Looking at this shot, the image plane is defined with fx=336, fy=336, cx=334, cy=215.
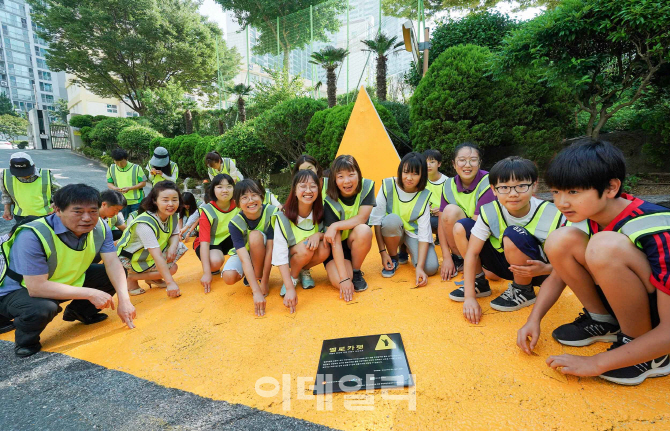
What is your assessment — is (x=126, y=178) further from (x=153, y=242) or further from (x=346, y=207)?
(x=346, y=207)

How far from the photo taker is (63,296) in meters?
2.14

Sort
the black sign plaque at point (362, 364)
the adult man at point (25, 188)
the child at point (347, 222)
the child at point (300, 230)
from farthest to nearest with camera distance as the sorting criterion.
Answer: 1. the adult man at point (25, 188)
2. the child at point (347, 222)
3. the child at point (300, 230)
4. the black sign plaque at point (362, 364)

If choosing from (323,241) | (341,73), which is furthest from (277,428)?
(341,73)

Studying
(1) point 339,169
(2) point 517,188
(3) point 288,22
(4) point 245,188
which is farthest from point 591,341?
(3) point 288,22

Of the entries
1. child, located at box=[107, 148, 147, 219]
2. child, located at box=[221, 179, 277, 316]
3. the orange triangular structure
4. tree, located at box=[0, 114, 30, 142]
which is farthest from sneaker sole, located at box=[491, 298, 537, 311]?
tree, located at box=[0, 114, 30, 142]

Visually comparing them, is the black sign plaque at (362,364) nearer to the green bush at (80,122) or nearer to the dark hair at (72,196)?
the dark hair at (72,196)

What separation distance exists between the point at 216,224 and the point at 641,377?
3.13 metres

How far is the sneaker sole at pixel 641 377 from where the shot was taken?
1421 mm

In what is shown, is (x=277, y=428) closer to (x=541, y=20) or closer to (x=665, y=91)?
(x=541, y=20)

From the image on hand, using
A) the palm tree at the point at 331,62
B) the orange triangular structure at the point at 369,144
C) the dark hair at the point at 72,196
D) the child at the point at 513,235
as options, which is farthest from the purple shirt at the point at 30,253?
the palm tree at the point at 331,62

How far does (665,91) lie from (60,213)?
Result: 23.0ft

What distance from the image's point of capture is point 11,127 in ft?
123

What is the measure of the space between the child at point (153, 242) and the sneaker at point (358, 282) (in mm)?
1552

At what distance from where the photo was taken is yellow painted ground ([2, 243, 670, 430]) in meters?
1.39
